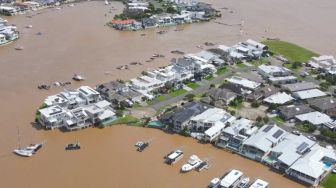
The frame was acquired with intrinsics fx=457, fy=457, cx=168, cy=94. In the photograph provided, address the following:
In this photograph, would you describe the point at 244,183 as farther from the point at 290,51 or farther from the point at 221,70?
the point at 290,51

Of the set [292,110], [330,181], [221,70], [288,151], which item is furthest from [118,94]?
[330,181]

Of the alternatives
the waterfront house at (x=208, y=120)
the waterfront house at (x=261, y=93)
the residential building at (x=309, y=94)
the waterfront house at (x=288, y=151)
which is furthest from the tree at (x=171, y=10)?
the waterfront house at (x=288, y=151)

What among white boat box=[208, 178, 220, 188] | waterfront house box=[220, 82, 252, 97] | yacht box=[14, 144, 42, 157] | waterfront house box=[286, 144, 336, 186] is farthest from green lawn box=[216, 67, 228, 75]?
yacht box=[14, 144, 42, 157]

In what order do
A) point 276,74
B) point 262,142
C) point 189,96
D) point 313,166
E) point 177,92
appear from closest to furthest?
point 313,166, point 262,142, point 189,96, point 177,92, point 276,74

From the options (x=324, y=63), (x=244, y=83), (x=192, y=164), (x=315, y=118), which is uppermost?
(x=324, y=63)

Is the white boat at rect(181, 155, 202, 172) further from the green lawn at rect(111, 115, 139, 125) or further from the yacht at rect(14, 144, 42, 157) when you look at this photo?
the yacht at rect(14, 144, 42, 157)

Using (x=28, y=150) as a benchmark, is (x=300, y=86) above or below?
above

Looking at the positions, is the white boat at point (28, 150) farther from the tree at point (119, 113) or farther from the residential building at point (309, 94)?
the residential building at point (309, 94)
